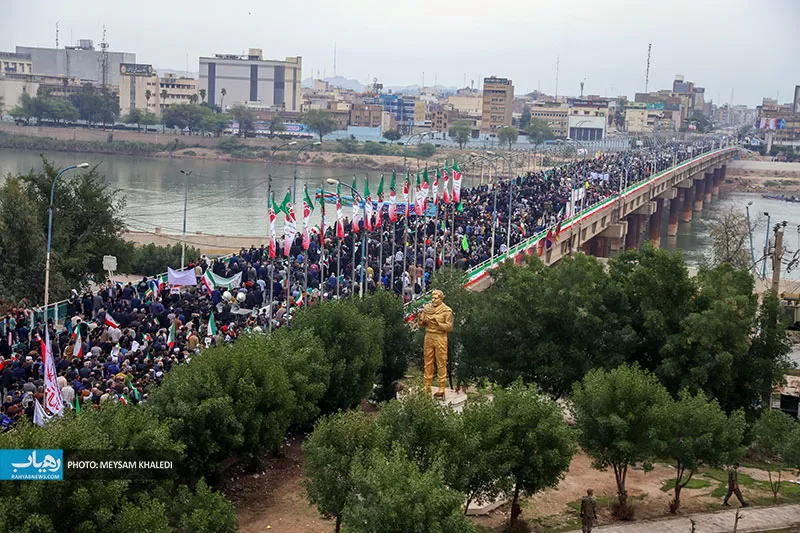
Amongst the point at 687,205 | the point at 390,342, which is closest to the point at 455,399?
the point at 390,342

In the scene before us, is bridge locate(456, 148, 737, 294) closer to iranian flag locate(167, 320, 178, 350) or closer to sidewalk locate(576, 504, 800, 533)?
iranian flag locate(167, 320, 178, 350)

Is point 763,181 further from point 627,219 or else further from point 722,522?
point 722,522

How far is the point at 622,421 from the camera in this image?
17531 mm

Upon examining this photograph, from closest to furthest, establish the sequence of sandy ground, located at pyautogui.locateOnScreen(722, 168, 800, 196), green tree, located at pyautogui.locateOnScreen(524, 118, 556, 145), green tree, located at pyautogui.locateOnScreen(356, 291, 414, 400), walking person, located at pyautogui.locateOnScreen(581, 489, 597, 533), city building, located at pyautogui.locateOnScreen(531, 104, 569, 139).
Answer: walking person, located at pyautogui.locateOnScreen(581, 489, 597, 533), green tree, located at pyautogui.locateOnScreen(356, 291, 414, 400), sandy ground, located at pyautogui.locateOnScreen(722, 168, 800, 196), green tree, located at pyautogui.locateOnScreen(524, 118, 556, 145), city building, located at pyautogui.locateOnScreen(531, 104, 569, 139)

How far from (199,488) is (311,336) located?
19.0 feet

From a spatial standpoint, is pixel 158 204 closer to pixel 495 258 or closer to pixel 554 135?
pixel 495 258

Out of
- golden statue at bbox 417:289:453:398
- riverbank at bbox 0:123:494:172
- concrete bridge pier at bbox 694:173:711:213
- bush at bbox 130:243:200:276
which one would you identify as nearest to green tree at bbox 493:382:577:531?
golden statue at bbox 417:289:453:398

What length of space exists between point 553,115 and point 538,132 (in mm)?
36434

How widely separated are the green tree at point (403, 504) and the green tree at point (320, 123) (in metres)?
130

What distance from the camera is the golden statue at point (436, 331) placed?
20.1m

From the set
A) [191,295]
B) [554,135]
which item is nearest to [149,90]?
[554,135]

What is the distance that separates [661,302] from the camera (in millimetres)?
23203

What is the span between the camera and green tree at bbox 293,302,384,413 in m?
20.5

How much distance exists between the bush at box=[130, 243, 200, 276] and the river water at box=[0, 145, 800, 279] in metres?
7.02
